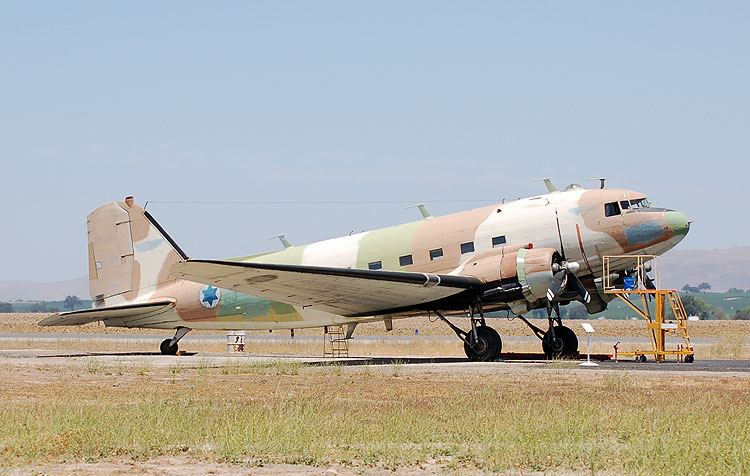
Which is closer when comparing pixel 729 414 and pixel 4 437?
pixel 4 437

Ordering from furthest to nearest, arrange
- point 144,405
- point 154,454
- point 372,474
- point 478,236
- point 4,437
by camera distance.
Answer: point 478,236, point 144,405, point 4,437, point 154,454, point 372,474

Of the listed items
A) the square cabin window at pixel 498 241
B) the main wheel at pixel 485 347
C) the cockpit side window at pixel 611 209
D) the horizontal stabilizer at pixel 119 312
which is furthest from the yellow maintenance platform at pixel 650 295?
the horizontal stabilizer at pixel 119 312

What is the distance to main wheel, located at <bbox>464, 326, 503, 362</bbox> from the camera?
25.9m

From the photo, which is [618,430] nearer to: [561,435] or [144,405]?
[561,435]

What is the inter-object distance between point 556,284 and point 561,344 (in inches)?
179

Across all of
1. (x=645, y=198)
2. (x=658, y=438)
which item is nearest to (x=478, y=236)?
(x=645, y=198)

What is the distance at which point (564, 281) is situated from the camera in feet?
81.7

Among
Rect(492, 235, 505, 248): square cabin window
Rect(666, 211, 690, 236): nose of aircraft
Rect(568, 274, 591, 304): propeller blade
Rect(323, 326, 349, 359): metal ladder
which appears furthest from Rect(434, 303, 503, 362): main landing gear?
Rect(323, 326, 349, 359): metal ladder

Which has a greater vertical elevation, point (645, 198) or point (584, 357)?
point (645, 198)

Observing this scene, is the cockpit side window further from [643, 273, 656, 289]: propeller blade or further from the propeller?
[643, 273, 656, 289]: propeller blade

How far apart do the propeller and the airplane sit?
0.03 metres

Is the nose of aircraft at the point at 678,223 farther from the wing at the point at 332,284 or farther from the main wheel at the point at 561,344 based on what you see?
the wing at the point at 332,284

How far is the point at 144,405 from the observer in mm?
15109

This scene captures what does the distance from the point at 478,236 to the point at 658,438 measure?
15473 millimetres
